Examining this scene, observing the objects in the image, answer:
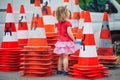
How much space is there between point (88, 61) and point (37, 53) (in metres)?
1.10

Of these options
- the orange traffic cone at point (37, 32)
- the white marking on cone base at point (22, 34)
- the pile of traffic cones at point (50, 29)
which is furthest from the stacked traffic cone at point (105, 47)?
the orange traffic cone at point (37, 32)

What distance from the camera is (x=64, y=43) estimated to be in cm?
1098

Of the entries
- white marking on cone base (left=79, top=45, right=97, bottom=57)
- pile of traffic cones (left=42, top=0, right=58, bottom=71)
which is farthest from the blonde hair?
white marking on cone base (left=79, top=45, right=97, bottom=57)

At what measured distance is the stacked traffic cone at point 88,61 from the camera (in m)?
10.3

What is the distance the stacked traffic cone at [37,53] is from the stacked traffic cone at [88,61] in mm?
602

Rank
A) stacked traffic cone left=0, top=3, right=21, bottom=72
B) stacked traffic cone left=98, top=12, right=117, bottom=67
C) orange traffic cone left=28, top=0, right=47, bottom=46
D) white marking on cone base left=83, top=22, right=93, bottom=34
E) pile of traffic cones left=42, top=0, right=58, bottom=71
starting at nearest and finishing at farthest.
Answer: white marking on cone base left=83, top=22, right=93, bottom=34 < orange traffic cone left=28, top=0, right=47, bottom=46 < pile of traffic cones left=42, top=0, right=58, bottom=71 < stacked traffic cone left=0, top=3, right=21, bottom=72 < stacked traffic cone left=98, top=12, right=117, bottom=67

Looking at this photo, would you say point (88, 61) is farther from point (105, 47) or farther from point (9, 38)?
point (9, 38)

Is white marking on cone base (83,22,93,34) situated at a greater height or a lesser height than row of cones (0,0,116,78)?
greater

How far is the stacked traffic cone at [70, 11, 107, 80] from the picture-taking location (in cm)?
1032

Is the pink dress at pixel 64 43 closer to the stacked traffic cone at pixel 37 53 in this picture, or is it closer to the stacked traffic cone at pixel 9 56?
the stacked traffic cone at pixel 37 53

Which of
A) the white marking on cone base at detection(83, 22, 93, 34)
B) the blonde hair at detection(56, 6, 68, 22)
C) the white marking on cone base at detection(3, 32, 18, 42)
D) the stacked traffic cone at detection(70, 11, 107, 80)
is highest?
the blonde hair at detection(56, 6, 68, 22)

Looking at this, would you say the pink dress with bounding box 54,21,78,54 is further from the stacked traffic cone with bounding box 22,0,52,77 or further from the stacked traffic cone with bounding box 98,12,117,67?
the stacked traffic cone with bounding box 98,12,117,67

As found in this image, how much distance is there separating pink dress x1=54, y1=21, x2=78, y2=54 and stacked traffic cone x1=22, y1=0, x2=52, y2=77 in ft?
0.81

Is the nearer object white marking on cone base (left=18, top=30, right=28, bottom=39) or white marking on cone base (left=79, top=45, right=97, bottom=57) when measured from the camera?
white marking on cone base (left=79, top=45, right=97, bottom=57)
